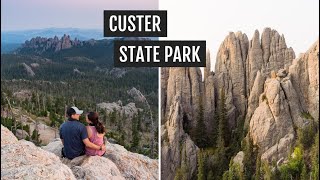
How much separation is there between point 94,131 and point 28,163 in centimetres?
74

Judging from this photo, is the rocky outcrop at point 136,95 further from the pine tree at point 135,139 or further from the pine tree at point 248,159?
the pine tree at point 248,159

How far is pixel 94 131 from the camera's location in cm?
684

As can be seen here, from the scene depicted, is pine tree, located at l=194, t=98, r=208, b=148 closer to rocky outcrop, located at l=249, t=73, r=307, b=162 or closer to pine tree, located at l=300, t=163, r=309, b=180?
rocky outcrop, located at l=249, t=73, r=307, b=162

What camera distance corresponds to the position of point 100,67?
721cm

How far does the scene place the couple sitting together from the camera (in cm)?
675

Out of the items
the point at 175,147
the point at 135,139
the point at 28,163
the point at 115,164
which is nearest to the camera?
the point at 28,163

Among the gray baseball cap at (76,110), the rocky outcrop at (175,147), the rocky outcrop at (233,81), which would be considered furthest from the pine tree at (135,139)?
the rocky outcrop at (233,81)

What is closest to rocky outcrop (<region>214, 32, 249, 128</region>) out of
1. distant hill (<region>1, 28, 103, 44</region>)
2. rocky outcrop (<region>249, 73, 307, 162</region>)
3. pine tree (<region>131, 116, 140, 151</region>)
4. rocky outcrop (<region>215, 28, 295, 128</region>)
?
rocky outcrop (<region>215, 28, 295, 128</region>)

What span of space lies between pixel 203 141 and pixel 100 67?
1.33 m

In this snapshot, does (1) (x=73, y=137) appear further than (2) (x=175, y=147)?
No

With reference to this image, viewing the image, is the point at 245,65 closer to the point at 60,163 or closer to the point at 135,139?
the point at 135,139

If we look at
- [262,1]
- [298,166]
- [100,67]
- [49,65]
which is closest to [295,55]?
[262,1]

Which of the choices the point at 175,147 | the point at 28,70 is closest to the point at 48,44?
the point at 28,70

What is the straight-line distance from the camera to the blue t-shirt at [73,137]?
674cm
